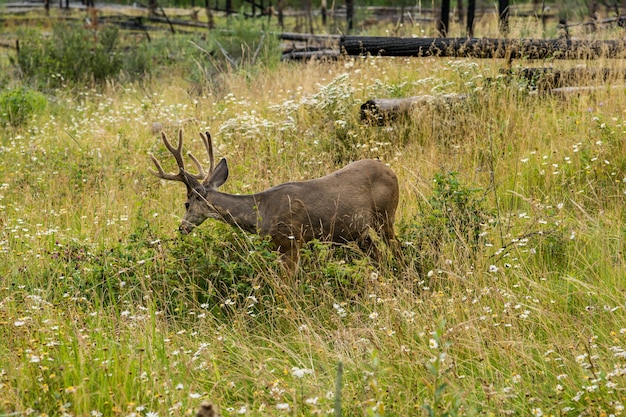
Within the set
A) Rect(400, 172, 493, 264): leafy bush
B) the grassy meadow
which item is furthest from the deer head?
Rect(400, 172, 493, 264): leafy bush

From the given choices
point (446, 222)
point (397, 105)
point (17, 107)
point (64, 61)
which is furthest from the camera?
point (64, 61)

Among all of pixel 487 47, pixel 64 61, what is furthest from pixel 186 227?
pixel 64 61

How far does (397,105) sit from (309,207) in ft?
10.6

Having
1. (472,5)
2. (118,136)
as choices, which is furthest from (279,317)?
(472,5)

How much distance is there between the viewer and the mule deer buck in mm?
6168

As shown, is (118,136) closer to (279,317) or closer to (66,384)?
(279,317)

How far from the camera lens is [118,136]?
34.5 feet

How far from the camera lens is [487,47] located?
10.1 metres

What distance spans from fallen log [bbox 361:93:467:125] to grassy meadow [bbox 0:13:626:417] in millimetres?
138

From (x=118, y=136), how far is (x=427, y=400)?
7.67 m

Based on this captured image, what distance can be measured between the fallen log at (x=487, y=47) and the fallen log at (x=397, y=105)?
51.9 inches

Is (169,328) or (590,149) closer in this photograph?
(169,328)

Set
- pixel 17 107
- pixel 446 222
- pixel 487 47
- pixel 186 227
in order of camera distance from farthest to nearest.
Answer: pixel 17 107 < pixel 487 47 < pixel 186 227 < pixel 446 222

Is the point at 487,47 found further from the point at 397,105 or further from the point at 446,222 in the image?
the point at 446,222
